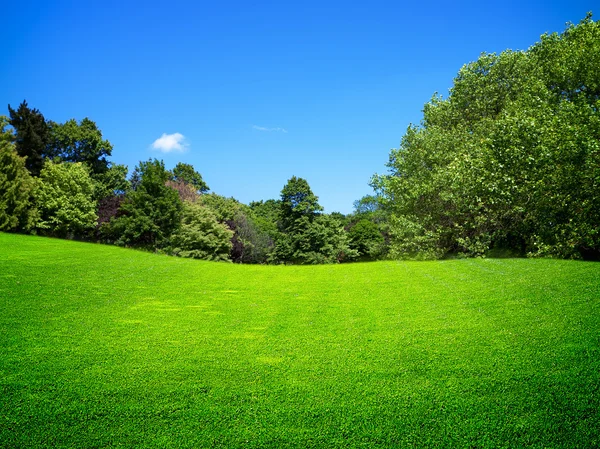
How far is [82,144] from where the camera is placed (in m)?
45.1

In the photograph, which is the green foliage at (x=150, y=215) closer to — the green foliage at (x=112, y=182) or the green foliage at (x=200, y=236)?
the green foliage at (x=200, y=236)

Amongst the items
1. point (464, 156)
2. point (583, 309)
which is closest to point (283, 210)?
point (464, 156)

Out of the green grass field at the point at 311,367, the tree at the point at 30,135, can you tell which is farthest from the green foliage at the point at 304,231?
the green grass field at the point at 311,367

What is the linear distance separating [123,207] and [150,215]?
2.95 metres

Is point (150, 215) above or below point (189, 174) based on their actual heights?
below

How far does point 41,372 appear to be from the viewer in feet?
19.9

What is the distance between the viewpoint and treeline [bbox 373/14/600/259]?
53.3 feet

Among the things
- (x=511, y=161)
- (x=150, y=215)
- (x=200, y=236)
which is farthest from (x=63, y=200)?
(x=511, y=161)

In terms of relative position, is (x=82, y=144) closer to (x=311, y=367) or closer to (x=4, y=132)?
(x=4, y=132)

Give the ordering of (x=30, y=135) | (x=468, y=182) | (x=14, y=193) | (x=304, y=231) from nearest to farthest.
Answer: (x=468, y=182), (x=14, y=193), (x=30, y=135), (x=304, y=231)

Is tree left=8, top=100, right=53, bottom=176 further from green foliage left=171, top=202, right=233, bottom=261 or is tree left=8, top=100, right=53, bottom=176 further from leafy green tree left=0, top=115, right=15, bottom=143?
green foliage left=171, top=202, right=233, bottom=261

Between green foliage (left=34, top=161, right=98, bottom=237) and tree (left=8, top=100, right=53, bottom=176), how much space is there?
218 inches

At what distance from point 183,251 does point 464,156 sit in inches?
1111

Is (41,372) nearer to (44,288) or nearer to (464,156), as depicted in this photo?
(44,288)
